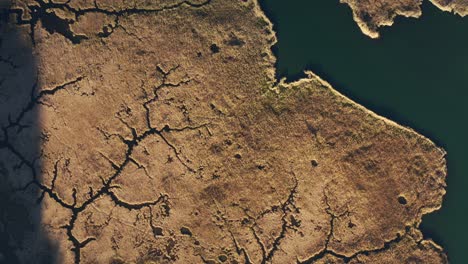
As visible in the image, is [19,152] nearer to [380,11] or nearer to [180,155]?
[180,155]

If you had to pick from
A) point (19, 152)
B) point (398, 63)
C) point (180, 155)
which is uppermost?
point (398, 63)

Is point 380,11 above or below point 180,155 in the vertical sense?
above

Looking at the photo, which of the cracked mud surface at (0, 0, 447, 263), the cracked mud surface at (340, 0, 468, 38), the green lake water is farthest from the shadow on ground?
the cracked mud surface at (340, 0, 468, 38)

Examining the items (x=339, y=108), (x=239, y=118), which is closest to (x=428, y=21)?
(x=339, y=108)

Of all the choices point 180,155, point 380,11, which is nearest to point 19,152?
point 180,155

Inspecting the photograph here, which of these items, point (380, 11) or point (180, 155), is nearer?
point (180, 155)

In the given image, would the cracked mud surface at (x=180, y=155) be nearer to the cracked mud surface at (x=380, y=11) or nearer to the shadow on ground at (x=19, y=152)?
the shadow on ground at (x=19, y=152)
